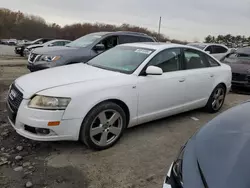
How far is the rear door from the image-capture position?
190 inches

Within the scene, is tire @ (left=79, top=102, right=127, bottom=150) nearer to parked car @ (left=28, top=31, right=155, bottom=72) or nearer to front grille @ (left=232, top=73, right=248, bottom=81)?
parked car @ (left=28, top=31, right=155, bottom=72)

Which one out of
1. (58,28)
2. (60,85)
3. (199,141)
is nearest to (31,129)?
(60,85)

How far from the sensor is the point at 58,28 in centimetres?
6731

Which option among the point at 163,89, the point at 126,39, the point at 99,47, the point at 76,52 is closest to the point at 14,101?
the point at 163,89

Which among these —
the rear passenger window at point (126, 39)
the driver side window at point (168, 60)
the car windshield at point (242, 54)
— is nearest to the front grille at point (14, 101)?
the driver side window at point (168, 60)

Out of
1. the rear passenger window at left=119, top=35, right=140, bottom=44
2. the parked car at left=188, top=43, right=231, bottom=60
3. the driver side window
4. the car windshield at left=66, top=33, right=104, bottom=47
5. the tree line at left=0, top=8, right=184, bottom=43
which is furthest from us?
the tree line at left=0, top=8, right=184, bottom=43

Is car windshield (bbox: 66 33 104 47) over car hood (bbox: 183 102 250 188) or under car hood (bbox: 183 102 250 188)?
over

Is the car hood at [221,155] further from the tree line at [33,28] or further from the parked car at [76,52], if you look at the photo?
the tree line at [33,28]

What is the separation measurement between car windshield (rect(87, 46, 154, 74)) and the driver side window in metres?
0.17

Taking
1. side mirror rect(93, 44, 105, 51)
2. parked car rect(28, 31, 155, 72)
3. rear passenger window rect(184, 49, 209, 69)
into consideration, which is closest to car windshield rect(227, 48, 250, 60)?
parked car rect(28, 31, 155, 72)

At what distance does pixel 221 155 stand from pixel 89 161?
1.99 metres

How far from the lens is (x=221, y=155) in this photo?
1.76m

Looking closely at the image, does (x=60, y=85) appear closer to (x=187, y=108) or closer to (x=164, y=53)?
(x=164, y=53)

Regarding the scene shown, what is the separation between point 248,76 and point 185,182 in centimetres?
699
